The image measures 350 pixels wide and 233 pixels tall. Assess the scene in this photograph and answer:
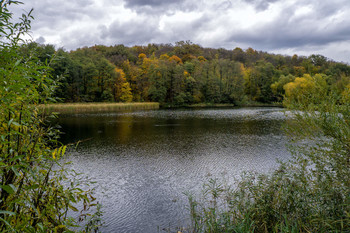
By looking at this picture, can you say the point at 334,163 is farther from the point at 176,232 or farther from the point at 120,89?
the point at 120,89

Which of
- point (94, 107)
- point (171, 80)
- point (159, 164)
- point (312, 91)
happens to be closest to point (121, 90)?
point (171, 80)

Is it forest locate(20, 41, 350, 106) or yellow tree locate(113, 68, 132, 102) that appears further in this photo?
yellow tree locate(113, 68, 132, 102)

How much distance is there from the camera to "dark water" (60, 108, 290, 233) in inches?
295

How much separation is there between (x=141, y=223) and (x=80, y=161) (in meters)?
7.39

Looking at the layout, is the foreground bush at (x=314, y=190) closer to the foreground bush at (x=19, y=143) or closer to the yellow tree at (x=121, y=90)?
the foreground bush at (x=19, y=143)

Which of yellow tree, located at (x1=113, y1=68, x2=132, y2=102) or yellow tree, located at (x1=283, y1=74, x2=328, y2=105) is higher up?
yellow tree, located at (x1=113, y1=68, x2=132, y2=102)

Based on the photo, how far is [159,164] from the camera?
12523 millimetres

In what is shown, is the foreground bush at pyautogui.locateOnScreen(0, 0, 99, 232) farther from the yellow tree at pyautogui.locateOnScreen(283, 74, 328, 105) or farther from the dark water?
Answer: the yellow tree at pyautogui.locateOnScreen(283, 74, 328, 105)

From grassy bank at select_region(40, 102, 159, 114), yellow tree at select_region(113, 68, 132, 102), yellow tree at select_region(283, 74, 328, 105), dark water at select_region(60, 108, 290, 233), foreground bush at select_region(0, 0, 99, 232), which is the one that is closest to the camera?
foreground bush at select_region(0, 0, 99, 232)

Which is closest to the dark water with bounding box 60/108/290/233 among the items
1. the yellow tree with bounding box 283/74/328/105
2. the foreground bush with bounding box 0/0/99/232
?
the yellow tree with bounding box 283/74/328/105

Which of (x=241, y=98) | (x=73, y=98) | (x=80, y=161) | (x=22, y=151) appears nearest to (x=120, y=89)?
(x=73, y=98)

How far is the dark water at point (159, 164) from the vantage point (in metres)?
7.48

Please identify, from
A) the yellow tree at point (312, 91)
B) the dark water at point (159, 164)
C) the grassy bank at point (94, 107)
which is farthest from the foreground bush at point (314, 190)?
the grassy bank at point (94, 107)

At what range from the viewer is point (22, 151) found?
2.30m
